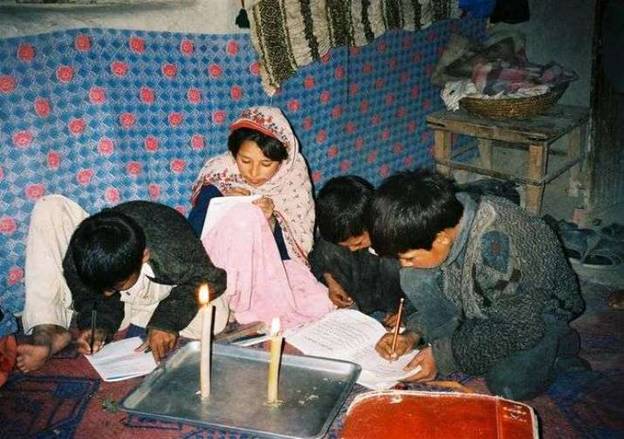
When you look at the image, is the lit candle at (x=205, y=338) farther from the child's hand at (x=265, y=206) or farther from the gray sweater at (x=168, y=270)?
the child's hand at (x=265, y=206)

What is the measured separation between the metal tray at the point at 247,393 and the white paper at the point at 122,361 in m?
0.21

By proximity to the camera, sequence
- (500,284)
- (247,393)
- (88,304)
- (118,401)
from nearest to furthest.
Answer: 1. (500,284)
2. (247,393)
3. (118,401)
4. (88,304)

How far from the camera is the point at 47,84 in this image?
2.66 m

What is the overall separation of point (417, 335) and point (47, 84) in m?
2.17

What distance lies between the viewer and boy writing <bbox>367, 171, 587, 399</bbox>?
1.91 m

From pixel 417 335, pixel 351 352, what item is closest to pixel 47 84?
pixel 351 352

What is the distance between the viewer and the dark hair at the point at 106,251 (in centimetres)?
211

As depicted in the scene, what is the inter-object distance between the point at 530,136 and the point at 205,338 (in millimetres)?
2848

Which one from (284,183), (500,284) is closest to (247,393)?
(500,284)

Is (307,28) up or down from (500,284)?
up

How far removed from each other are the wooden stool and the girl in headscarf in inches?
58.9

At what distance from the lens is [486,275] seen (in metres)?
1.93

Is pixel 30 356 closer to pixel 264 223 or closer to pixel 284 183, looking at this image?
pixel 264 223

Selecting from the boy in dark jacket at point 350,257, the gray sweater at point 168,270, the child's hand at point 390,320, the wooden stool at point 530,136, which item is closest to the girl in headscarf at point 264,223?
the boy in dark jacket at point 350,257
